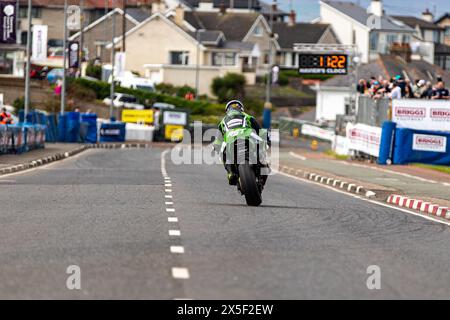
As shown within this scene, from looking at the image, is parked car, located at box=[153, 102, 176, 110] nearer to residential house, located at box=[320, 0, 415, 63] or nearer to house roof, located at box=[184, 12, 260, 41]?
residential house, located at box=[320, 0, 415, 63]

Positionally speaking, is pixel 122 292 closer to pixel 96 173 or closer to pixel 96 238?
pixel 96 238

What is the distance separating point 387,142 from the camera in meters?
40.0

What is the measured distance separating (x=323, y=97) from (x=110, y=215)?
78.8 m

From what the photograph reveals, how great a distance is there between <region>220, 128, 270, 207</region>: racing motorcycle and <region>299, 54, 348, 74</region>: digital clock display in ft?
119

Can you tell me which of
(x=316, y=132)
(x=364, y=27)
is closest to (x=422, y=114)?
(x=316, y=132)

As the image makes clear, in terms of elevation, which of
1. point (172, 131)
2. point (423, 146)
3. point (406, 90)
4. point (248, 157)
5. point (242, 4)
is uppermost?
point (242, 4)

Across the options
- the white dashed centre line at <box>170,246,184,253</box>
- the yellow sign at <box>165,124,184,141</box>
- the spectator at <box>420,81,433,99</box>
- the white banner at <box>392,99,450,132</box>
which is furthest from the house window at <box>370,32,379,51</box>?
the white dashed centre line at <box>170,246,184,253</box>

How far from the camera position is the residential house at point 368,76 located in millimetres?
54938

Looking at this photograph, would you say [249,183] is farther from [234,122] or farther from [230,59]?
[230,59]

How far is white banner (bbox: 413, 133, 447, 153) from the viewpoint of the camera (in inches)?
1518

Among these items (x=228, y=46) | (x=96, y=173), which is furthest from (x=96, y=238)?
(x=228, y=46)

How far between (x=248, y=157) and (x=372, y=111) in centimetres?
2439

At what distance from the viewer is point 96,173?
99.7 ft

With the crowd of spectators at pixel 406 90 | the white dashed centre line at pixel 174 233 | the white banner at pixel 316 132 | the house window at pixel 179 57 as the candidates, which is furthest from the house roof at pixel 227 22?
the white dashed centre line at pixel 174 233
